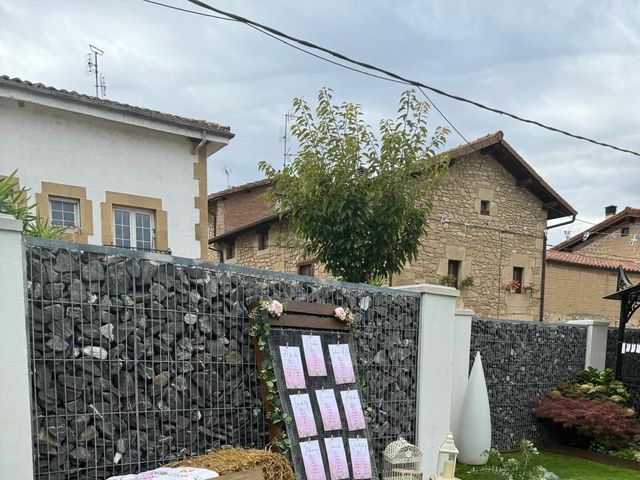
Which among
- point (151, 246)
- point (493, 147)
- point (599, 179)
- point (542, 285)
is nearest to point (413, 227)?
point (151, 246)

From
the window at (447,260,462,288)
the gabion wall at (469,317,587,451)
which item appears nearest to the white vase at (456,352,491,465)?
the gabion wall at (469,317,587,451)

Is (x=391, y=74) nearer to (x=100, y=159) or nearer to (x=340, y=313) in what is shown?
(x=340, y=313)

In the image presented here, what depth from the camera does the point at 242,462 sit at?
3.00 m

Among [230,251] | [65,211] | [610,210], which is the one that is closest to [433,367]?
[65,211]

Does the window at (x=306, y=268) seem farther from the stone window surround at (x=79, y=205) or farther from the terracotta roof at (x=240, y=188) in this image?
the stone window surround at (x=79, y=205)

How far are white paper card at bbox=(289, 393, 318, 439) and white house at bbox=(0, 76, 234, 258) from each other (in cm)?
517

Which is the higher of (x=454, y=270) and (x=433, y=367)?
(x=433, y=367)

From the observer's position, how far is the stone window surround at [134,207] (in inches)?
300

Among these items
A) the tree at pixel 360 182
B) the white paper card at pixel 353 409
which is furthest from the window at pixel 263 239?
the white paper card at pixel 353 409

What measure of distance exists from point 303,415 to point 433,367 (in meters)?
1.80

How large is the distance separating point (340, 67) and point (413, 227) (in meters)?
2.47

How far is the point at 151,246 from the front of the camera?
26.7 ft

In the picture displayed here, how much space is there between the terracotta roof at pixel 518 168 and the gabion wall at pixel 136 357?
8954mm

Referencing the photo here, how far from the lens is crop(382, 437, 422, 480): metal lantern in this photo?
404 cm
